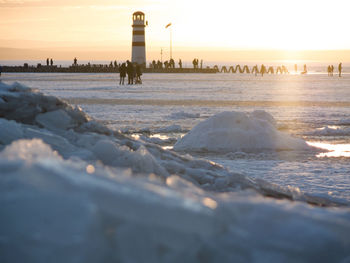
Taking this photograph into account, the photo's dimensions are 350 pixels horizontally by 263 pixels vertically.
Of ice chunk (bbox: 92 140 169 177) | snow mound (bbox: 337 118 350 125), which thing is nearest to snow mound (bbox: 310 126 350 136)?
snow mound (bbox: 337 118 350 125)

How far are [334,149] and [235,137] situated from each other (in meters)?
1.68

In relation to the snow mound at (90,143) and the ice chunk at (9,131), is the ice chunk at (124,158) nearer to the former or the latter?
the snow mound at (90,143)

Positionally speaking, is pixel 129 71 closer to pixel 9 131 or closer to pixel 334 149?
pixel 334 149

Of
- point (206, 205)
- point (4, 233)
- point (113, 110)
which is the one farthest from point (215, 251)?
point (113, 110)

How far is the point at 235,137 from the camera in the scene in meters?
8.02

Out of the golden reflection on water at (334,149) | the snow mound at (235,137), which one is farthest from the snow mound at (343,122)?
the snow mound at (235,137)

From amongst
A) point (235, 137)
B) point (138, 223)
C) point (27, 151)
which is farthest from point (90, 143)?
point (235, 137)

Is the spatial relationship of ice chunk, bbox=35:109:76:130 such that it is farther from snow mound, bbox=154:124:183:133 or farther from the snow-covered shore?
snow mound, bbox=154:124:183:133

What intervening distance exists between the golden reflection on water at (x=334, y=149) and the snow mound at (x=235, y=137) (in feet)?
1.28

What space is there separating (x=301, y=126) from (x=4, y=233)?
1072 cm

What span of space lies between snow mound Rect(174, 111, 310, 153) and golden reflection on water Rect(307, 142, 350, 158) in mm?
392

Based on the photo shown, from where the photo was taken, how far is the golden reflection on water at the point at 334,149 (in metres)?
7.38

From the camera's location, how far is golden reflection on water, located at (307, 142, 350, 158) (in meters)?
7.38

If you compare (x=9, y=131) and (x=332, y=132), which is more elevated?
(x=9, y=131)
